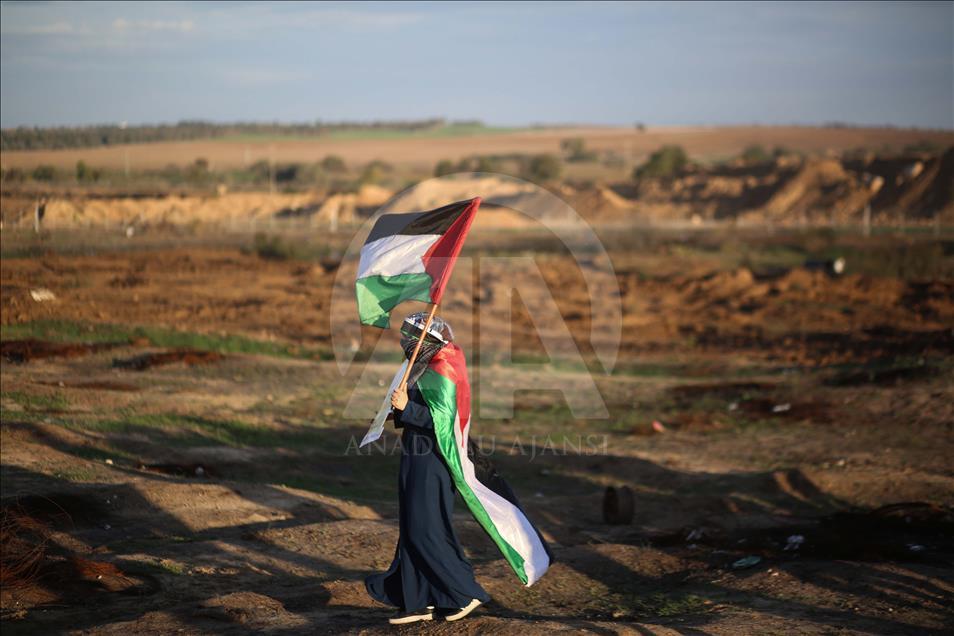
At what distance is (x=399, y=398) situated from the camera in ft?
21.5

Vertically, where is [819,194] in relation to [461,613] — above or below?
above

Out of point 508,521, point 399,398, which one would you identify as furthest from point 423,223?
point 508,521

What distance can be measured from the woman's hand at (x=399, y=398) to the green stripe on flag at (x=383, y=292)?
74 centimetres

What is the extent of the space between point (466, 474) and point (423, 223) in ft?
6.05

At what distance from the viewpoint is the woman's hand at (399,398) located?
6.53m

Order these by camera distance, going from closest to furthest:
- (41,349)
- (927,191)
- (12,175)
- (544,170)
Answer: (41,349) → (12,175) → (927,191) → (544,170)

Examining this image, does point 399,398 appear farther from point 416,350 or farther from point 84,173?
point 84,173

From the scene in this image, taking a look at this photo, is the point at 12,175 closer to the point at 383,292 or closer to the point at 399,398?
the point at 383,292

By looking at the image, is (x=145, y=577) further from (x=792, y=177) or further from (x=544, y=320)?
(x=792, y=177)

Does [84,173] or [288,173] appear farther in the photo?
[288,173]

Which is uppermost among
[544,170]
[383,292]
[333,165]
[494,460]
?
[333,165]

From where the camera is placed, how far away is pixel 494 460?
521 inches

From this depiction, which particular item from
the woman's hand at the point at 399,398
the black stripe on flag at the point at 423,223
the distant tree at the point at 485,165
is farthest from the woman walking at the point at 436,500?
the distant tree at the point at 485,165

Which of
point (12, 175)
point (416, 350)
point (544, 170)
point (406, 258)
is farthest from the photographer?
point (544, 170)
